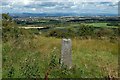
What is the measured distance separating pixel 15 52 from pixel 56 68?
228 cm

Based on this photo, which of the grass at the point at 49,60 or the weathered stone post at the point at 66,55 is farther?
the weathered stone post at the point at 66,55

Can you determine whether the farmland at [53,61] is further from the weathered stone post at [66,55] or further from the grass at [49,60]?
the weathered stone post at [66,55]

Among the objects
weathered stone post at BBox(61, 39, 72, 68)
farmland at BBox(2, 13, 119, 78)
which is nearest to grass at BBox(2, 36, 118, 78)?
farmland at BBox(2, 13, 119, 78)

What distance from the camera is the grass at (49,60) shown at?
794 centimetres

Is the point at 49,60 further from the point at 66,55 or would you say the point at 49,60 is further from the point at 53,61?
the point at 53,61

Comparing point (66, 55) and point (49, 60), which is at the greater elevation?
point (66, 55)

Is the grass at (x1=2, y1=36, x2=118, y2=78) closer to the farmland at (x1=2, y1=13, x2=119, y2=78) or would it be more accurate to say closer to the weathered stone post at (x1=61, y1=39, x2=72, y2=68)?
the farmland at (x1=2, y1=13, x2=119, y2=78)

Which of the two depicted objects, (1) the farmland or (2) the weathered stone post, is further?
(2) the weathered stone post

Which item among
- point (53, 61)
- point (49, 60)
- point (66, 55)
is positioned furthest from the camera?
point (49, 60)

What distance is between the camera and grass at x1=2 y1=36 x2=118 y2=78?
313 inches

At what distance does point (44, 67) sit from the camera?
28.2 feet

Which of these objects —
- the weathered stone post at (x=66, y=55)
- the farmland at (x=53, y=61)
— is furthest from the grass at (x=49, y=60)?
the weathered stone post at (x=66, y=55)

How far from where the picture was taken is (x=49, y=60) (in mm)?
9023

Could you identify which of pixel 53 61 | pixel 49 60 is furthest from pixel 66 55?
pixel 53 61
